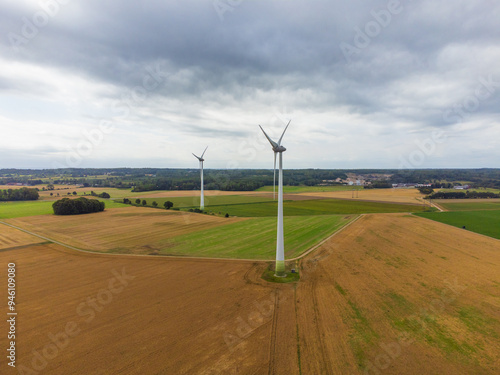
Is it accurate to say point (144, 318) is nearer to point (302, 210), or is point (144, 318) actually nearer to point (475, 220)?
point (302, 210)

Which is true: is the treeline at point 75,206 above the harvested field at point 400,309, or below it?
above

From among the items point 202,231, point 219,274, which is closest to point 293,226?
point 202,231

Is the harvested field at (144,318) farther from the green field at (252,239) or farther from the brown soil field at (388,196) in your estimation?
the brown soil field at (388,196)

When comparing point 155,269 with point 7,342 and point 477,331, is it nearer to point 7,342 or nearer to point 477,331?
point 7,342

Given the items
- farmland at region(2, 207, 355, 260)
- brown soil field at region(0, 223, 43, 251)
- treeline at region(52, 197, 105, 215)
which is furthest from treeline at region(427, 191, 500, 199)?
brown soil field at region(0, 223, 43, 251)

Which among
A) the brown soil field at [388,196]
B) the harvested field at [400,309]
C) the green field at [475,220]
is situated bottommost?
the harvested field at [400,309]

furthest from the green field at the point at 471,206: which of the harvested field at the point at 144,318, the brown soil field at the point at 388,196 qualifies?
the harvested field at the point at 144,318
